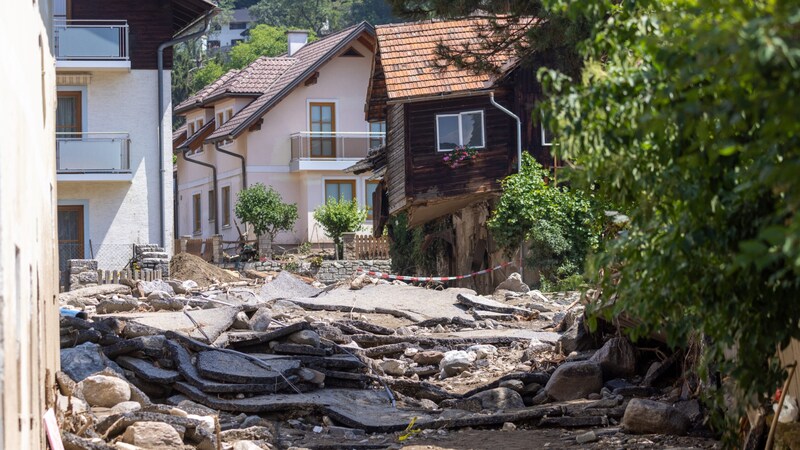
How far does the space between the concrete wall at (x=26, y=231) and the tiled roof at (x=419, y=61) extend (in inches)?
701

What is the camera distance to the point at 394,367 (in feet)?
57.6

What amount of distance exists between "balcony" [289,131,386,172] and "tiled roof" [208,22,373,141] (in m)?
1.81

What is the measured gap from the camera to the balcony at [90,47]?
31312 mm

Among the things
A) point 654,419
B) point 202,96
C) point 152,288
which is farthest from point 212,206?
point 654,419

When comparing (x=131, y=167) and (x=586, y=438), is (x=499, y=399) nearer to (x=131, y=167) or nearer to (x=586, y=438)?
(x=586, y=438)

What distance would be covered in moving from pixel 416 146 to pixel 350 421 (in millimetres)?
17453

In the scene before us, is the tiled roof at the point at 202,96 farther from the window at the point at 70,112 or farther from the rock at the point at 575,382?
the rock at the point at 575,382

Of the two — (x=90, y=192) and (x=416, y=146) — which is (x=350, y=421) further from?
(x=90, y=192)

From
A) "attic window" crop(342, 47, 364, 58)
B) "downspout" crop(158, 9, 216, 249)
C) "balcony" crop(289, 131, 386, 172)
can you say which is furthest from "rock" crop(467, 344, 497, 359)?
"attic window" crop(342, 47, 364, 58)

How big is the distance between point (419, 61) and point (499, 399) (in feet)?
56.2

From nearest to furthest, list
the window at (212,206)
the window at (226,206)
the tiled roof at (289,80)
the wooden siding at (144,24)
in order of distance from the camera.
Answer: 1. the wooden siding at (144,24)
2. the tiled roof at (289,80)
3. the window at (226,206)
4. the window at (212,206)

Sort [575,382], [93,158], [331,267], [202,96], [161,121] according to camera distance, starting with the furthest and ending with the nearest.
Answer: [202,96] < [331,267] < [161,121] < [93,158] < [575,382]

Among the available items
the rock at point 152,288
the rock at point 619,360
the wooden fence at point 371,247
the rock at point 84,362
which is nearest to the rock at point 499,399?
the rock at point 619,360

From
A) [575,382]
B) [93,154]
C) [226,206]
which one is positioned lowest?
[575,382]
